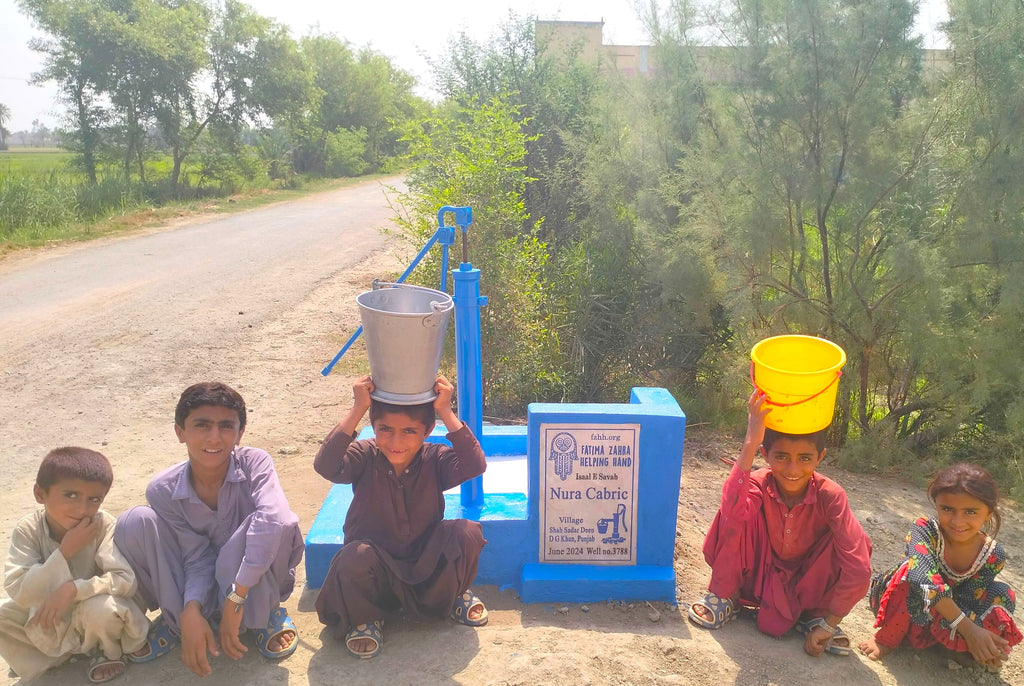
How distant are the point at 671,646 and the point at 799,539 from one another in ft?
2.13

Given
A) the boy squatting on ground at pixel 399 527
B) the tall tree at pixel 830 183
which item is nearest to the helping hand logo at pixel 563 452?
the boy squatting on ground at pixel 399 527

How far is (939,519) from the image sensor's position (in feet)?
9.32

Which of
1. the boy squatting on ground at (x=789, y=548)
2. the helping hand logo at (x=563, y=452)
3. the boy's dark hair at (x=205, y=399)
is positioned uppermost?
the boy's dark hair at (x=205, y=399)

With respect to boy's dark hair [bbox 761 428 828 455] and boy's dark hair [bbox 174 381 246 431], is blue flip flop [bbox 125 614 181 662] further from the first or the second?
boy's dark hair [bbox 761 428 828 455]

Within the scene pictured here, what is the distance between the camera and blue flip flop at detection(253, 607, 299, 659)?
2.75m

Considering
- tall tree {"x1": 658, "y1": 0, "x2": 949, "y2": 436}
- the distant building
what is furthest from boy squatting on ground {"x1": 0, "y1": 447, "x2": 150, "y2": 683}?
the distant building

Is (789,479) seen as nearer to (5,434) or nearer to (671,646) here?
(671,646)

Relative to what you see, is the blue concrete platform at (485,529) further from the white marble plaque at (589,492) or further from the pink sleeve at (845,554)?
the pink sleeve at (845,554)

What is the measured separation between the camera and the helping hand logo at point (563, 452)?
3.23 meters

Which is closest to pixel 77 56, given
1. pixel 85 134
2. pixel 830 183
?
pixel 85 134

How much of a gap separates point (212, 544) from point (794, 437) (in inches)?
85.8

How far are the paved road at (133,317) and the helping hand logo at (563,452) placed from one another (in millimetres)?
2693

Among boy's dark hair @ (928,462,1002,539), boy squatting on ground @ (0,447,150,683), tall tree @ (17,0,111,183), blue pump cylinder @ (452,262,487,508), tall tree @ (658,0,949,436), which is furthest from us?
tall tree @ (17,0,111,183)

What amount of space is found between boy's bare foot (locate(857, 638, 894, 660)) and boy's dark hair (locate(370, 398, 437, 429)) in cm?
187
